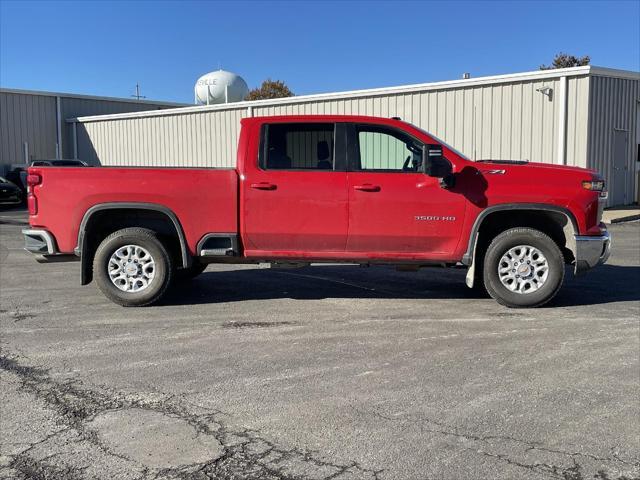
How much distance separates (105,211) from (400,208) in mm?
3279

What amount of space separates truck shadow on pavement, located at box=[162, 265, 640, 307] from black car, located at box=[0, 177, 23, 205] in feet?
57.4

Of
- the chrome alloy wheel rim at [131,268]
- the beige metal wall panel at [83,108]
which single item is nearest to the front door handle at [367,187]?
the chrome alloy wheel rim at [131,268]

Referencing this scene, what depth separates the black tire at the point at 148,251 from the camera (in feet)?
21.5

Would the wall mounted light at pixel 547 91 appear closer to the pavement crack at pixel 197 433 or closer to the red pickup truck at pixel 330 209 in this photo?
the red pickup truck at pixel 330 209

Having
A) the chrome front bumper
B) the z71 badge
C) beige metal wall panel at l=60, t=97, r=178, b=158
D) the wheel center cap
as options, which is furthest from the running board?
beige metal wall panel at l=60, t=97, r=178, b=158

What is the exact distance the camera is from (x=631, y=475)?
301cm

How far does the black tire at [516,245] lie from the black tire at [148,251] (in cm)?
358

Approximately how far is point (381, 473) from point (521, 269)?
4038 millimetres

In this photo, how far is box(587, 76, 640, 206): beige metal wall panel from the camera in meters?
17.5

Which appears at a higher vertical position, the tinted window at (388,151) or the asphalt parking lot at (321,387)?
the tinted window at (388,151)

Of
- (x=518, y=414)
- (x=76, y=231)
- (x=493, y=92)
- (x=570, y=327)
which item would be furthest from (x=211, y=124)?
(x=518, y=414)

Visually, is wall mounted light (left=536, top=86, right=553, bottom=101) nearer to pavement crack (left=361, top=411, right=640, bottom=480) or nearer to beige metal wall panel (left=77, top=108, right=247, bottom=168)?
beige metal wall panel (left=77, top=108, right=247, bottom=168)

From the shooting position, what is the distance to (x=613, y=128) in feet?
59.6

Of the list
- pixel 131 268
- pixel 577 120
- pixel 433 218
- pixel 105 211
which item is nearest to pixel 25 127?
pixel 577 120
